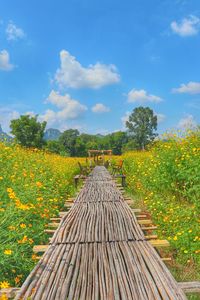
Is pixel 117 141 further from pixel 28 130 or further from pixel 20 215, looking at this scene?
pixel 20 215

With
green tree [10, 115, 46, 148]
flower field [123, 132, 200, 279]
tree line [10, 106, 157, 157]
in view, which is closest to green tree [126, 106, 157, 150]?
tree line [10, 106, 157, 157]

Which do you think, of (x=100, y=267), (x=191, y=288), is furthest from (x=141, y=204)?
(x=191, y=288)

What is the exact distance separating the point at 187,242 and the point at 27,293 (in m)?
2.64

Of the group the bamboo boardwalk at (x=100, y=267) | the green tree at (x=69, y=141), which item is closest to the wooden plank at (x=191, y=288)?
the bamboo boardwalk at (x=100, y=267)

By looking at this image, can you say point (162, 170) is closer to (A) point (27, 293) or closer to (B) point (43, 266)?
(B) point (43, 266)

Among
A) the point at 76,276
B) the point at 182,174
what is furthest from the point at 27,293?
the point at 182,174

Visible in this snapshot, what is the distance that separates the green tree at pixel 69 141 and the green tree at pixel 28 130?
2629 centimetres

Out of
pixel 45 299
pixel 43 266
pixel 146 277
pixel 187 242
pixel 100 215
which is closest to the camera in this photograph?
pixel 45 299

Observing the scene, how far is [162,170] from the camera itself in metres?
6.95

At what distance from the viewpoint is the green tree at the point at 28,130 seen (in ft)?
145

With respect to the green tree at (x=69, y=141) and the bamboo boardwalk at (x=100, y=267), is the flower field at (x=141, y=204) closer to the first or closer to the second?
the bamboo boardwalk at (x=100, y=267)

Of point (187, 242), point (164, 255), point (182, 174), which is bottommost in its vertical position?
point (164, 255)

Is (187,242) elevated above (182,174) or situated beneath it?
situated beneath

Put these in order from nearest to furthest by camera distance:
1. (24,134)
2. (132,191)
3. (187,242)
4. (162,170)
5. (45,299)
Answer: (45,299)
(187,242)
(162,170)
(132,191)
(24,134)
